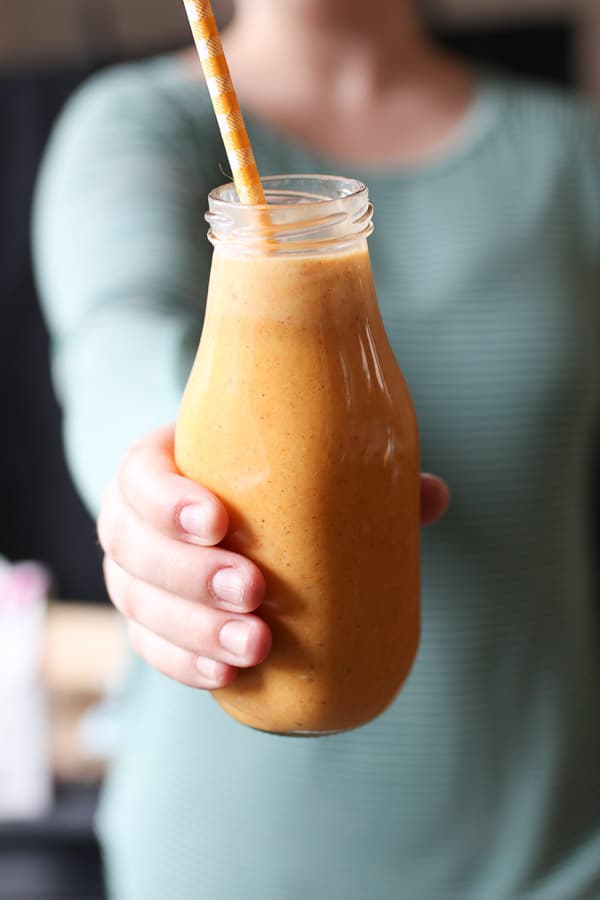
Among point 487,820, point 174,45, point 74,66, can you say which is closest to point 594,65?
point 174,45

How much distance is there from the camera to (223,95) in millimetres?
542

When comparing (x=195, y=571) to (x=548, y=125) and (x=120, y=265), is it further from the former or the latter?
(x=548, y=125)

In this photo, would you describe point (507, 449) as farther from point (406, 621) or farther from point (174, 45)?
point (174, 45)

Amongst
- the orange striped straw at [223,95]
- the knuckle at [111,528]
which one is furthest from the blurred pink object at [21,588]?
the orange striped straw at [223,95]

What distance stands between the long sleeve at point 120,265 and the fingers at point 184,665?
17 cm

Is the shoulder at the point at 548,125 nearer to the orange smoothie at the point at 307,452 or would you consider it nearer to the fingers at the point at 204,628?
the orange smoothie at the point at 307,452

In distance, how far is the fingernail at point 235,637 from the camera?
0.56 meters

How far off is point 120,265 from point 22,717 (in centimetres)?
118

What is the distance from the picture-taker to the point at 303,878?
1.02m

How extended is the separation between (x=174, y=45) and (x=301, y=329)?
195 centimetres

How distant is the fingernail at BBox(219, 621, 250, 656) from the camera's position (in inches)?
21.9

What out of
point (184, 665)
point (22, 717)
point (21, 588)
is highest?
point (184, 665)

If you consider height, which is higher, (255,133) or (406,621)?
(255,133)

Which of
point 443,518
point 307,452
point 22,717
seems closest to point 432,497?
point 307,452
